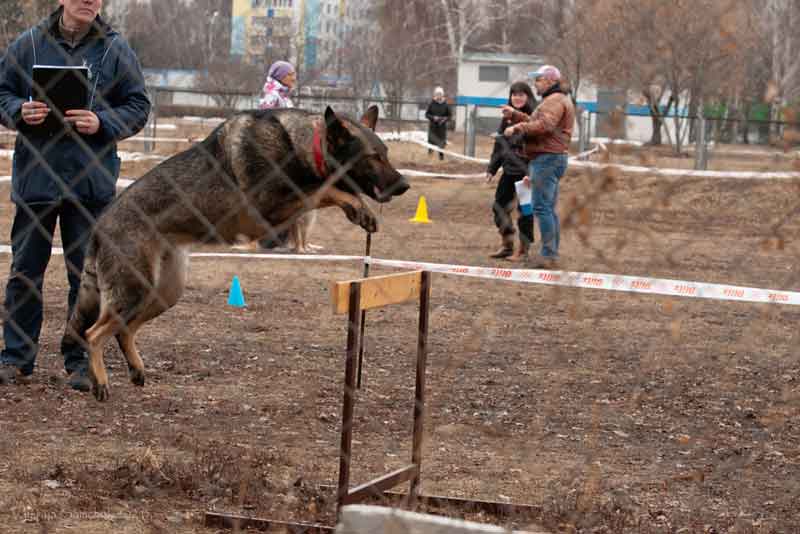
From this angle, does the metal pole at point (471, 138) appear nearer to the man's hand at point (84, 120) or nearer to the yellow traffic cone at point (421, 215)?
the yellow traffic cone at point (421, 215)

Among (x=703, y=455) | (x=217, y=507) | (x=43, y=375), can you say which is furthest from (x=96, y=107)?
(x=703, y=455)

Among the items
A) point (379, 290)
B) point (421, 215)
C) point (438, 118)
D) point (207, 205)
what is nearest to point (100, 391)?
point (207, 205)

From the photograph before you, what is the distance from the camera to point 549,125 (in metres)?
10.2

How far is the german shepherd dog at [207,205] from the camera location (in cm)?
512

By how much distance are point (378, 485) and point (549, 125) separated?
6.61 m

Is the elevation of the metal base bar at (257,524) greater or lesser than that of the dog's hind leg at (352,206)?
lesser

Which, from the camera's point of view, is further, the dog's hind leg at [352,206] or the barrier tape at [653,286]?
the barrier tape at [653,286]

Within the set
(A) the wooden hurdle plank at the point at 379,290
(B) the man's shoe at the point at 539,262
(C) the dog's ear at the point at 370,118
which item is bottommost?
(B) the man's shoe at the point at 539,262

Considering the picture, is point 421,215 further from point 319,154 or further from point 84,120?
point 319,154

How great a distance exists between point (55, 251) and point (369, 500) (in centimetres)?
569

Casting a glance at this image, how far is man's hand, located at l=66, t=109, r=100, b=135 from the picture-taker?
535 centimetres

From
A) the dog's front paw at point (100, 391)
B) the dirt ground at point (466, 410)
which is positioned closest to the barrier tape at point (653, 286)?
the dirt ground at point (466, 410)

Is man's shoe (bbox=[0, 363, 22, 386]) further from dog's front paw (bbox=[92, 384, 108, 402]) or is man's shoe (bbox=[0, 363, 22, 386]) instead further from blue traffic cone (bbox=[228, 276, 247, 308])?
blue traffic cone (bbox=[228, 276, 247, 308])

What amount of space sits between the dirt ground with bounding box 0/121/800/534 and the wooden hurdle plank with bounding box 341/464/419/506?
1.11 feet
